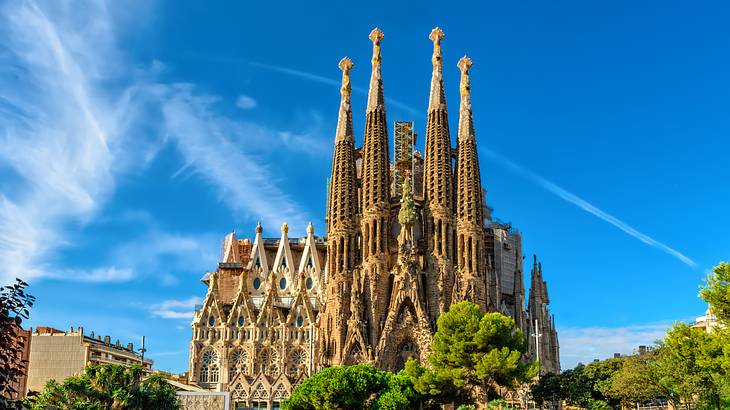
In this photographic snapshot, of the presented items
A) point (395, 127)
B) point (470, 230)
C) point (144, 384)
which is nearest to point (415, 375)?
point (144, 384)

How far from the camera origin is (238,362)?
62.4m

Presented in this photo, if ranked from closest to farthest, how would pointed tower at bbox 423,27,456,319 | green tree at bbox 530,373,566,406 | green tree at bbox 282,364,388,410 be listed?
green tree at bbox 282,364,388,410 → green tree at bbox 530,373,566,406 → pointed tower at bbox 423,27,456,319

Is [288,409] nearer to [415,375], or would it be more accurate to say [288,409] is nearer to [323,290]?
[415,375]

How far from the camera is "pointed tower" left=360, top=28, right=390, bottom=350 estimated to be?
185 ft

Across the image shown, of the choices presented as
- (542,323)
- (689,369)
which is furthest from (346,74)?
(689,369)

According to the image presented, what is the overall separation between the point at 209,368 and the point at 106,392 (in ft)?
117

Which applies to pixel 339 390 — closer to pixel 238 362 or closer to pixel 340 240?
pixel 340 240

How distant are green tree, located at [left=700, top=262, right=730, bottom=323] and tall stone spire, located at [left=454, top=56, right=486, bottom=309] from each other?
28770mm

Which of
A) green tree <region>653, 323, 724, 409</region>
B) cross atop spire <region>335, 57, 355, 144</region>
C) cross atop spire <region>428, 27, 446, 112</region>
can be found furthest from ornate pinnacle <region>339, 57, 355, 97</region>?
green tree <region>653, 323, 724, 409</region>

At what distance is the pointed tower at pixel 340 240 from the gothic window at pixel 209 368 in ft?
33.9

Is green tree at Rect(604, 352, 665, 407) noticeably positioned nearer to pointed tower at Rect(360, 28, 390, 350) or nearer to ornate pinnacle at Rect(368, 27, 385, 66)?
pointed tower at Rect(360, 28, 390, 350)

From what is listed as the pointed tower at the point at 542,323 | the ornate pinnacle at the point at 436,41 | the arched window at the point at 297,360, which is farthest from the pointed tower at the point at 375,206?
the pointed tower at the point at 542,323

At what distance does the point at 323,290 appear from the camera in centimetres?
6525

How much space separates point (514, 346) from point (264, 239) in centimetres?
3717
